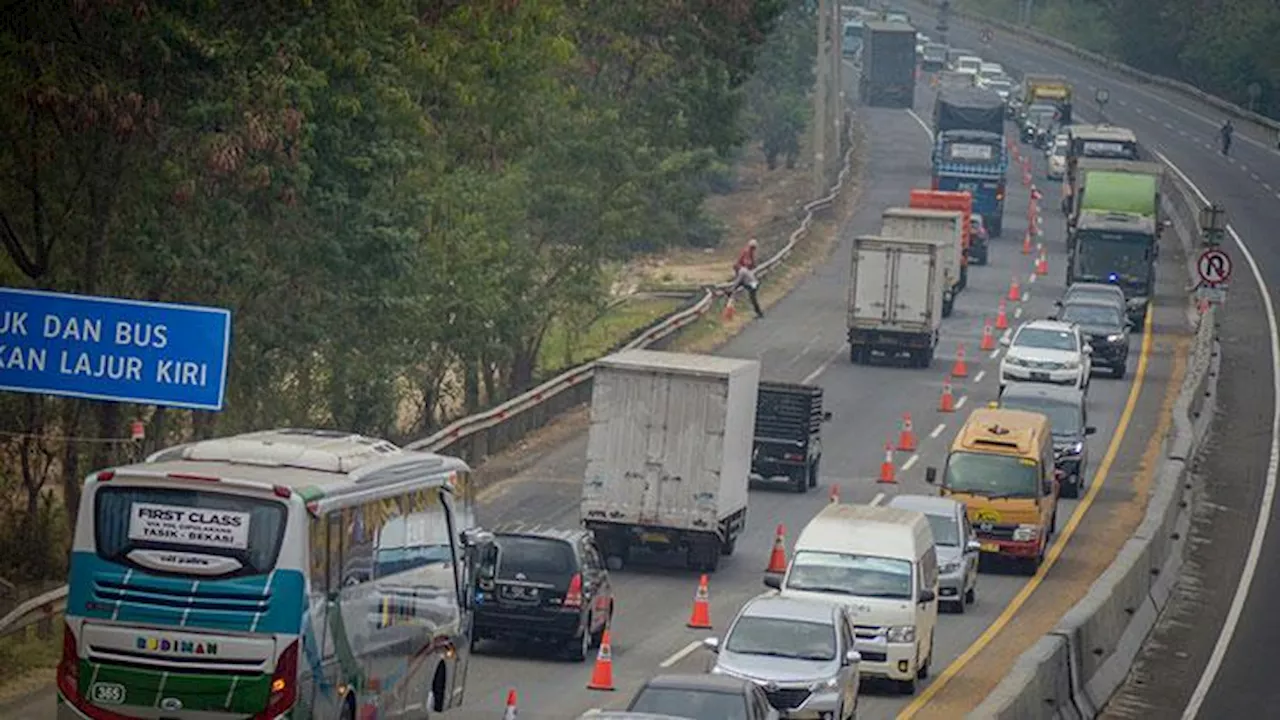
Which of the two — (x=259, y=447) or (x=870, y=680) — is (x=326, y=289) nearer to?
(x=870, y=680)

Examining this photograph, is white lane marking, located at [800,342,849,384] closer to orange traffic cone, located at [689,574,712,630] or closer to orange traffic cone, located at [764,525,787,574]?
orange traffic cone, located at [764,525,787,574]

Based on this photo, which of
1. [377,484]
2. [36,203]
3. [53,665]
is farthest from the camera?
[36,203]

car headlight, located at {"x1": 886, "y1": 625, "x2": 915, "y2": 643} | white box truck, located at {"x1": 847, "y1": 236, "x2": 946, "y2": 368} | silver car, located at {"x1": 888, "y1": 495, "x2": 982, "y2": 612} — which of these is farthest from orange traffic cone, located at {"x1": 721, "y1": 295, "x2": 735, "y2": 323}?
car headlight, located at {"x1": 886, "y1": 625, "x2": 915, "y2": 643}

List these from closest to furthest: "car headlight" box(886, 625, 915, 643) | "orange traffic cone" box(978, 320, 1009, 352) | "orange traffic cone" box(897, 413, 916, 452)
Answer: "car headlight" box(886, 625, 915, 643)
"orange traffic cone" box(897, 413, 916, 452)
"orange traffic cone" box(978, 320, 1009, 352)

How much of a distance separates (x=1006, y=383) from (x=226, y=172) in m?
25.7

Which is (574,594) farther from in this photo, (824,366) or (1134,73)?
(1134,73)

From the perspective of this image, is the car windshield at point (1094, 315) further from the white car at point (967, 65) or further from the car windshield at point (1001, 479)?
the white car at point (967, 65)

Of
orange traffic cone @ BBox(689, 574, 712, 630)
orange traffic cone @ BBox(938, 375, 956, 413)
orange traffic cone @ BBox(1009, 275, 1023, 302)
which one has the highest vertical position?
orange traffic cone @ BBox(1009, 275, 1023, 302)

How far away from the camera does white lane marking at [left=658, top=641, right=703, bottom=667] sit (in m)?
33.4

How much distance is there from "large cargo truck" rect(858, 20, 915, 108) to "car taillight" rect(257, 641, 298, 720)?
11973cm

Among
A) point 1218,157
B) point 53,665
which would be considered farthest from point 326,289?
point 1218,157

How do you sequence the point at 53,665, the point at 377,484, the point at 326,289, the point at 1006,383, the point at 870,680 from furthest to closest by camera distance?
the point at 1006,383 → the point at 326,289 → the point at 870,680 → the point at 53,665 → the point at 377,484

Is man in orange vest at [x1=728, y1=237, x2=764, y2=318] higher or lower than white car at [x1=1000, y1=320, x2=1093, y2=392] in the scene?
higher

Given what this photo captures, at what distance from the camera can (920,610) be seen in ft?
107
